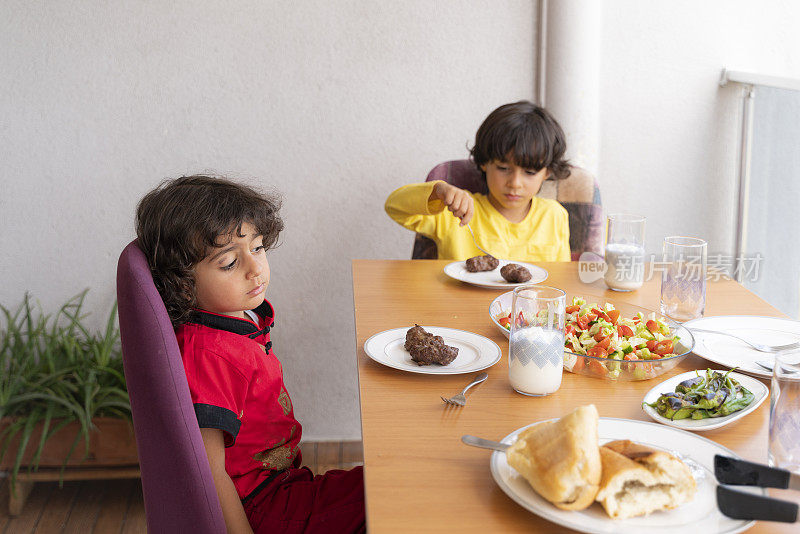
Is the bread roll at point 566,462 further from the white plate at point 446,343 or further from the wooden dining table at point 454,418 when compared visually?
the white plate at point 446,343

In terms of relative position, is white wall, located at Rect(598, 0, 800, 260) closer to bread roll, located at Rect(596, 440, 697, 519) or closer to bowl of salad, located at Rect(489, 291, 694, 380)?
bowl of salad, located at Rect(489, 291, 694, 380)

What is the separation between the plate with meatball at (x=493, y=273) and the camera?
1645mm

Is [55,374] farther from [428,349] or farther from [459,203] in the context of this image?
[428,349]

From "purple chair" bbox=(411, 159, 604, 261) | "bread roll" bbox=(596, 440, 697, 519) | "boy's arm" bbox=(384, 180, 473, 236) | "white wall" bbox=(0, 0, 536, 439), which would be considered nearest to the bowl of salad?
"bread roll" bbox=(596, 440, 697, 519)

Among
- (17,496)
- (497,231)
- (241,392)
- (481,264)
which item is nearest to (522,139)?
(497,231)

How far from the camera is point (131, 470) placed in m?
2.27

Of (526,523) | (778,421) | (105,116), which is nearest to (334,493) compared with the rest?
(526,523)

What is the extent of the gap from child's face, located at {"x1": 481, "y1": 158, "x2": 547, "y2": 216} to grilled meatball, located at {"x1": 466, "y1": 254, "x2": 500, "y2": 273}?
40cm

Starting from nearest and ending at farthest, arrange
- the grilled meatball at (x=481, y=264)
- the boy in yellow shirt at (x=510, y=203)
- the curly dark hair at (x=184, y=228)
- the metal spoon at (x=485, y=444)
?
the metal spoon at (x=485, y=444)
the curly dark hair at (x=184, y=228)
the grilled meatball at (x=481, y=264)
the boy in yellow shirt at (x=510, y=203)

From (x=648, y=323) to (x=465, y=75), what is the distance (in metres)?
1.50

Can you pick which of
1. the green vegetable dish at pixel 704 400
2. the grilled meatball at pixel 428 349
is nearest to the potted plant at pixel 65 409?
the grilled meatball at pixel 428 349

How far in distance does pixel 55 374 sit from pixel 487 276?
55.9 inches

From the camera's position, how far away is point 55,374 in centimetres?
227

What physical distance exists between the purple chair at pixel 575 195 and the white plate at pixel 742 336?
90 centimetres
